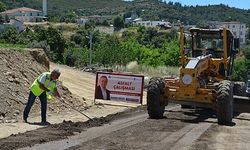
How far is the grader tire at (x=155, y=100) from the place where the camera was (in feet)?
58.0

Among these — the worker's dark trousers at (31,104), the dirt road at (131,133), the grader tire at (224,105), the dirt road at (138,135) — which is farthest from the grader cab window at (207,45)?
the worker's dark trousers at (31,104)

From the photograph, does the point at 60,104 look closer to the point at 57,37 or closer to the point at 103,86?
the point at 103,86

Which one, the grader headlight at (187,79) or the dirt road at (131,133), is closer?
the dirt road at (131,133)

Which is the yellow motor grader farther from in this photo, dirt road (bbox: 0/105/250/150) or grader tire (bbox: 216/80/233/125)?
dirt road (bbox: 0/105/250/150)

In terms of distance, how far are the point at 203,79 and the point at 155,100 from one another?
2152 mm

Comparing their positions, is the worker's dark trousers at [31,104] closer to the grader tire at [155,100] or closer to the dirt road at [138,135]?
the dirt road at [138,135]

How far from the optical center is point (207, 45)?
20.0 m

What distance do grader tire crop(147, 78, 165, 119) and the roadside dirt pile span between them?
11.3 ft

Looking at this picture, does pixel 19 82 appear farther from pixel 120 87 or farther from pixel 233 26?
pixel 233 26

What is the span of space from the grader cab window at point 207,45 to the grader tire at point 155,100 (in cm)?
301

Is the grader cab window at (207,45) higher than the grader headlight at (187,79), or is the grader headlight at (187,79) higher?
the grader cab window at (207,45)

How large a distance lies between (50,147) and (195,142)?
3.66 m

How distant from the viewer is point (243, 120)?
18.4m

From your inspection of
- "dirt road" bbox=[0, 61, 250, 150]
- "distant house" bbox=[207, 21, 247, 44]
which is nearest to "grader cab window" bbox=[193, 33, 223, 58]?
"distant house" bbox=[207, 21, 247, 44]
